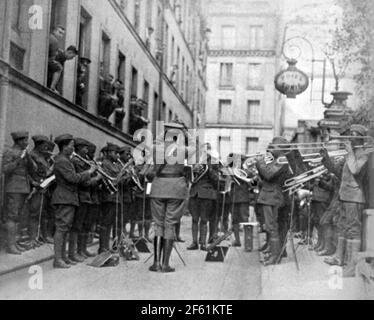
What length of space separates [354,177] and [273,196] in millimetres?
1558

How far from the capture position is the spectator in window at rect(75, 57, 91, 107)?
12.3 metres

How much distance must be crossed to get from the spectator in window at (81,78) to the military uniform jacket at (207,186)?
358 centimetres

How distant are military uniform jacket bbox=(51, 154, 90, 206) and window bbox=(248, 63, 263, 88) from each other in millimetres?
3173

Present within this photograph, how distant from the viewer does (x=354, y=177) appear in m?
7.16

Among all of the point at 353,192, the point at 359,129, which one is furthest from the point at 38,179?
the point at 359,129

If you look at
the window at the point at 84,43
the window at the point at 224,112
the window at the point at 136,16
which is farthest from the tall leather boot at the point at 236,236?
the window at the point at 136,16

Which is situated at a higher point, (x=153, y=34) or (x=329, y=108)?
(x=153, y=34)

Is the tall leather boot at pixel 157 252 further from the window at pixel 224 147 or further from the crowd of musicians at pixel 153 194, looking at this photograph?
the window at pixel 224 147

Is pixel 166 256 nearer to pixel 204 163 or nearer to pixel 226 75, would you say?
pixel 204 163

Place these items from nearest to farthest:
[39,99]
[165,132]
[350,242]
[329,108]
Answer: [350,242] → [165,132] → [329,108] → [39,99]
